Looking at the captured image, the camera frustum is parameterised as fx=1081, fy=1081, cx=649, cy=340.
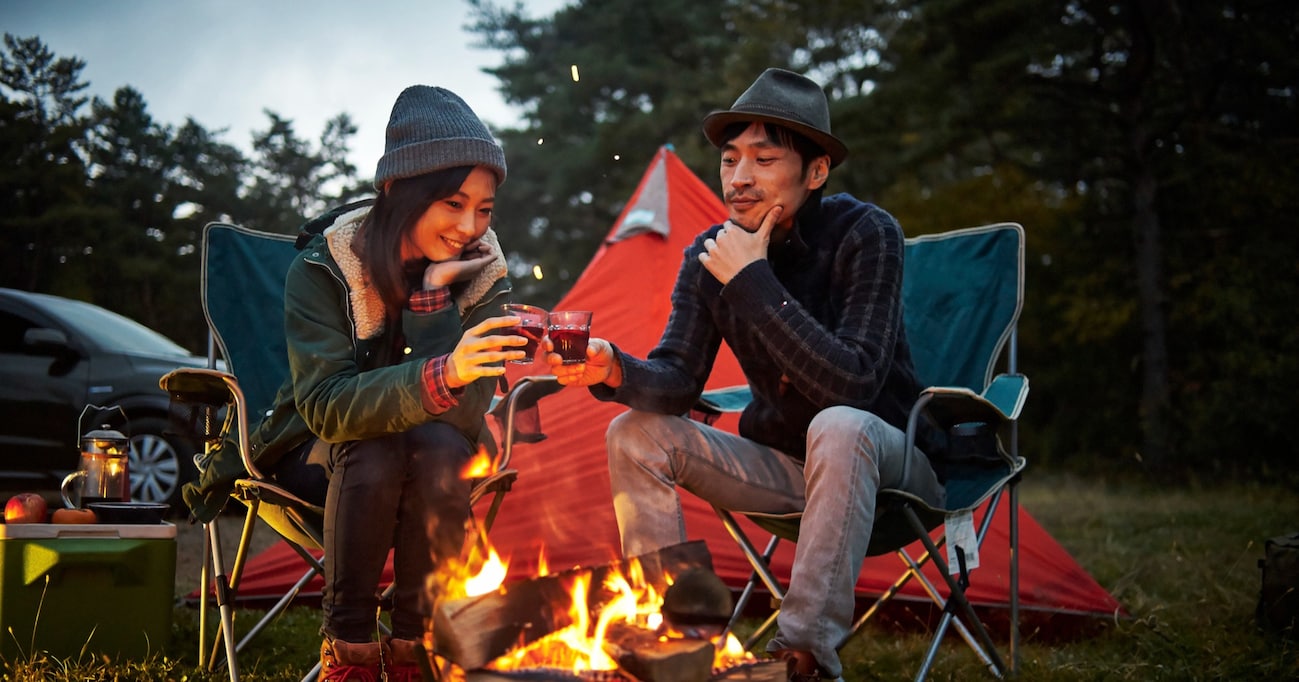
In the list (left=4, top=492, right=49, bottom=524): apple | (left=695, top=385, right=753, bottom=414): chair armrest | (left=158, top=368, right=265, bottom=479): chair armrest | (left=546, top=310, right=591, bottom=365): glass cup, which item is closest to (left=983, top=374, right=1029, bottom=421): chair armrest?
(left=695, top=385, right=753, bottom=414): chair armrest

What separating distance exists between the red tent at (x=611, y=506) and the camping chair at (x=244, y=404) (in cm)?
74

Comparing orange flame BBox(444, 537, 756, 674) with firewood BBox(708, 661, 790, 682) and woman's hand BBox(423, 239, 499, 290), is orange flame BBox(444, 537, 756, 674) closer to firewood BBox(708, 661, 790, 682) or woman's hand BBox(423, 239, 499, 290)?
firewood BBox(708, 661, 790, 682)

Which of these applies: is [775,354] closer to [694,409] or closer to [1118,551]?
[694,409]

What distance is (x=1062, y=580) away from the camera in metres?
2.94

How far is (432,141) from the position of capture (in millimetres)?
1957

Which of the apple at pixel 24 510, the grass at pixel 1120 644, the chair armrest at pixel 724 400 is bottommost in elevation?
the grass at pixel 1120 644

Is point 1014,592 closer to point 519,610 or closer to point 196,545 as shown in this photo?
point 519,610

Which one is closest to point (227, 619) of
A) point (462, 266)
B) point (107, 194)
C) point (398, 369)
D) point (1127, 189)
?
point (398, 369)

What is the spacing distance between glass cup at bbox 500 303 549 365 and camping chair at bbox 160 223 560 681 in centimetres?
36

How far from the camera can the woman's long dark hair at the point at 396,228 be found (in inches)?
77.1

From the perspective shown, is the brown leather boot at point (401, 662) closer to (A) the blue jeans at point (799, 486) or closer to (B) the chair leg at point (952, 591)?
(A) the blue jeans at point (799, 486)

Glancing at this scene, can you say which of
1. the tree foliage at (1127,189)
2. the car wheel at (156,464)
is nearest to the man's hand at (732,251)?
the car wheel at (156,464)

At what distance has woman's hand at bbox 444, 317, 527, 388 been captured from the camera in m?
1.65

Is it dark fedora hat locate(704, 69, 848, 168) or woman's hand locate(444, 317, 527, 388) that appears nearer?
woman's hand locate(444, 317, 527, 388)
